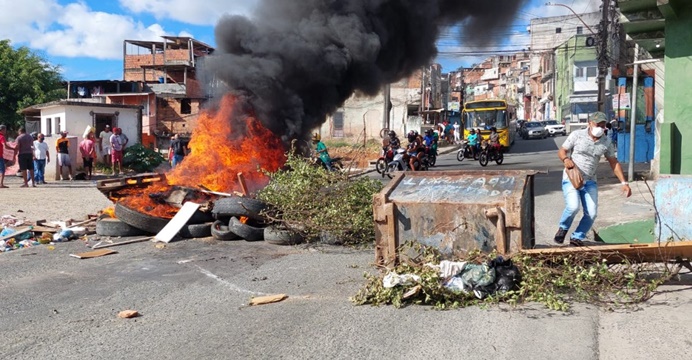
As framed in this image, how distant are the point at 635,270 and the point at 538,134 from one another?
149 ft

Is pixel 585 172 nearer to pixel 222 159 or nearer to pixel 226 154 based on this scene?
pixel 222 159

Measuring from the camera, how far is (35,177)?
697 inches

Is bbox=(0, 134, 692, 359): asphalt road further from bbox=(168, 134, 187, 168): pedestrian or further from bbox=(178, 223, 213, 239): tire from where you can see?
bbox=(168, 134, 187, 168): pedestrian

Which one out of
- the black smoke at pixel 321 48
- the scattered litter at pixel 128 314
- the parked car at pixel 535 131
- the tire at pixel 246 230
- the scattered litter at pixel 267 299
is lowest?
the scattered litter at pixel 128 314

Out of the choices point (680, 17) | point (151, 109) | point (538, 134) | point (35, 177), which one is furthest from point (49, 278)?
point (538, 134)

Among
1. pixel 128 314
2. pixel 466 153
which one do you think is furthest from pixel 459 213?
pixel 466 153

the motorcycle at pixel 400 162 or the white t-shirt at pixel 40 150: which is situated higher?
the white t-shirt at pixel 40 150

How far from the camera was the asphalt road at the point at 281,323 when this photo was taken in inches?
167

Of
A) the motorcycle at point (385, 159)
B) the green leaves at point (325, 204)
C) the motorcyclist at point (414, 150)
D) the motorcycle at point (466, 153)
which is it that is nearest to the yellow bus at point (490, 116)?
the motorcycle at point (466, 153)

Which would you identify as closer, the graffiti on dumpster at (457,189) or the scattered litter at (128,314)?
the scattered litter at (128,314)

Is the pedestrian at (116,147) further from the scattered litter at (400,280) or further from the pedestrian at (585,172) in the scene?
the scattered litter at (400,280)

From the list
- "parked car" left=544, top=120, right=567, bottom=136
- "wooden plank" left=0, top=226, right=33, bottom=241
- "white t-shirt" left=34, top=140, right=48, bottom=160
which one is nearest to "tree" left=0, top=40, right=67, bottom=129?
"white t-shirt" left=34, top=140, right=48, bottom=160

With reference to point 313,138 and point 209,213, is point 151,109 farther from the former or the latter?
point 209,213

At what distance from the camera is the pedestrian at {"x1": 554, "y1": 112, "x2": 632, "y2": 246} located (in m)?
6.73
